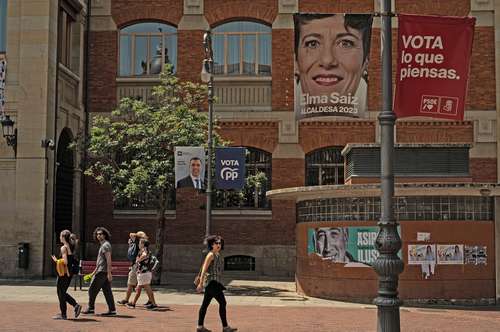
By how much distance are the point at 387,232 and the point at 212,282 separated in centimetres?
361

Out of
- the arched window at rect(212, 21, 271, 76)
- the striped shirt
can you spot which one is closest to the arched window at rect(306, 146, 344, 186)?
the arched window at rect(212, 21, 271, 76)

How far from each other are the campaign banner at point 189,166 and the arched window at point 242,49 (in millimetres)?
8337

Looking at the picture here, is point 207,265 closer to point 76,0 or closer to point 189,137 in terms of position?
point 189,137

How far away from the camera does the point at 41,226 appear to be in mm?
22125

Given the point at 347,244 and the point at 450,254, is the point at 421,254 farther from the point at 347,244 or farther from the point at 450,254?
the point at 347,244

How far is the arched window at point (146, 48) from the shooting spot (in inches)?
1076

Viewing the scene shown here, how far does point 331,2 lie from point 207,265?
17.3m

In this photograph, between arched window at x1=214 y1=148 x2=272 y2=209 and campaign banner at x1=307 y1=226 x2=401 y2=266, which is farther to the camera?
arched window at x1=214 y1=148 x2=272 y2=209

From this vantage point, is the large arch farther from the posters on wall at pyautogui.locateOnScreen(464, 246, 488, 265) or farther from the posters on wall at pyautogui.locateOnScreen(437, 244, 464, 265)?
the posters on wall at pyautogui.locateOnScreen(464, 246, 488, 265)

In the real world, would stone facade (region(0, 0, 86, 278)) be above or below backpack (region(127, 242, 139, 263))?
above

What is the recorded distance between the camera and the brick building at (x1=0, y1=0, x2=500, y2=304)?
26.0 metres

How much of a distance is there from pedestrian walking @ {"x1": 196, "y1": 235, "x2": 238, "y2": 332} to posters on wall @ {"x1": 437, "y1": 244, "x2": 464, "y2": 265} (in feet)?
23.2

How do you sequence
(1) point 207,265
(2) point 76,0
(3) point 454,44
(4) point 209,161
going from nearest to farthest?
(3) point 454,44
(1) point 207,265
(4) point 209,161
(2) point 76,0

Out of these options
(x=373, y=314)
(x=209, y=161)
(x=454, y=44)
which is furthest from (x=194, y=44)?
(x=454, y=44)
